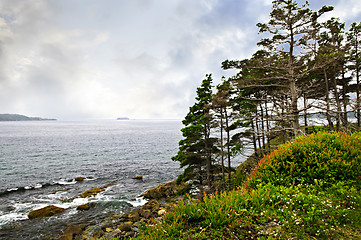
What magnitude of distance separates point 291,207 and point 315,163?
9.14 feet

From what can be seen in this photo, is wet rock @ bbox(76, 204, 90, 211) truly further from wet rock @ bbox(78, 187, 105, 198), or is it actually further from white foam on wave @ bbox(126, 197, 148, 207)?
white foam on wave @ bbox(126, 197, 148, 207)

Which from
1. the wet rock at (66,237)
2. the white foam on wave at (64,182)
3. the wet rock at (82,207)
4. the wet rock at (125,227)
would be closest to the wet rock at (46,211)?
the wet rock at (82,207)

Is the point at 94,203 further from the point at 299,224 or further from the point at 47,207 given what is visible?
the point at 299,224

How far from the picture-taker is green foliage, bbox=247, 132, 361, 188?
5656mm

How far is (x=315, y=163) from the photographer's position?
620cm

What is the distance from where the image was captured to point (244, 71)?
690 inches

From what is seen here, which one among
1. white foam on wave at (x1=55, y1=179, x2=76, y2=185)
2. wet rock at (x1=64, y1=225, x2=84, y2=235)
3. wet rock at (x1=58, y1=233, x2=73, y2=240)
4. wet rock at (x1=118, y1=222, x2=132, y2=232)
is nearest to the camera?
wet rock at (x1=58, y1=233, x2=73, y2=240)

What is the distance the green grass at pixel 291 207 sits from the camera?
148 inches

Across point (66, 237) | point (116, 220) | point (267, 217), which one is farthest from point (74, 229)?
point (267, 217)

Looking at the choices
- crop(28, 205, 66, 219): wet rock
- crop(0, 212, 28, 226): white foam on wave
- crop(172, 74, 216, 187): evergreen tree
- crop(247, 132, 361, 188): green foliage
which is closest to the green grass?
crop(247, 132, 361, 188): green foliage

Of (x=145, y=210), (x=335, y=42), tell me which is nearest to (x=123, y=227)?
(x=145, y=210)

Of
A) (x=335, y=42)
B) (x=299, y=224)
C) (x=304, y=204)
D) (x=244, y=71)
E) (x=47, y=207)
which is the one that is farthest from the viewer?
(x=47, y=207)

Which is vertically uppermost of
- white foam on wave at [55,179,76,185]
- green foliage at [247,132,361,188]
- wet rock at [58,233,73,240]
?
green foliage at [247,132,361,188]

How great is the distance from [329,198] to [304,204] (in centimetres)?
106
